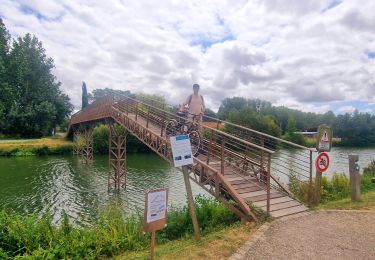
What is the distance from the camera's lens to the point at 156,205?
5.32 m

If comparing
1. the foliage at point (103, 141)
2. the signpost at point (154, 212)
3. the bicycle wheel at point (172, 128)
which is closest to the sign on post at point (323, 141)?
the signpost at point (154, 212)

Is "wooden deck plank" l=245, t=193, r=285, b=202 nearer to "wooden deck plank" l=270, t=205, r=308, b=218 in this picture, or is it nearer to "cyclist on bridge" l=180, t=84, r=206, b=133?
"wooden deck plank" l=270, t=205, r=308, b=218

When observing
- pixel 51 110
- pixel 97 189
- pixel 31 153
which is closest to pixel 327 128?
pixel 97 189

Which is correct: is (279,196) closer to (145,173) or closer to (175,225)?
(175,225)

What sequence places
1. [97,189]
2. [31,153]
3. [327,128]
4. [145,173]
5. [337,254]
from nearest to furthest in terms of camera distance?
1. [337,254]
2. [327,128]
3. [97,189]
4. [145,173]
5. [31,153]

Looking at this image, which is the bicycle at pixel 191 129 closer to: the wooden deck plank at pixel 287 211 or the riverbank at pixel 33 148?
the wooden deck plank at pixel 287 211

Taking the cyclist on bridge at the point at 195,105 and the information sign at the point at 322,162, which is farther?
the cyclist on bridge at the point at 195,105

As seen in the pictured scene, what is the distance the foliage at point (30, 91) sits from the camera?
148 feet

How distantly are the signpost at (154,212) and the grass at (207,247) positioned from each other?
688 millimetres

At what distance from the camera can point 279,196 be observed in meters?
8.77

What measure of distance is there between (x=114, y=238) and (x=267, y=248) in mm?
3171

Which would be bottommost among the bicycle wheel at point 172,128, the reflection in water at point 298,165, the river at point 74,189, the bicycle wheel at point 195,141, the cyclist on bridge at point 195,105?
the river at point 74,189

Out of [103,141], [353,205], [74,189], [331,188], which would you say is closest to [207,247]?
[353,205]

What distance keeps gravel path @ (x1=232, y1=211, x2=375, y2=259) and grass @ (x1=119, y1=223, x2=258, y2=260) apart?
369 millimetres
